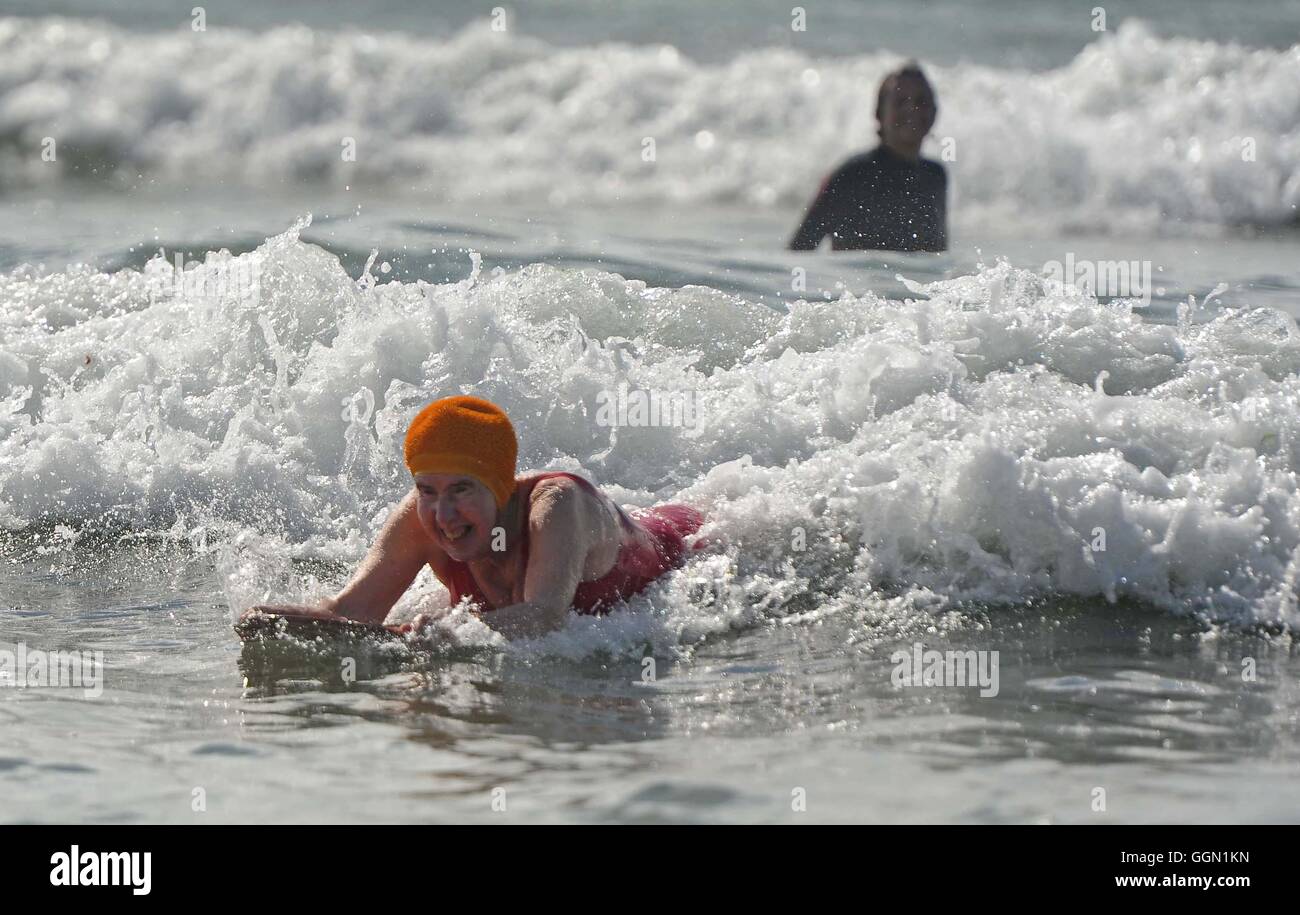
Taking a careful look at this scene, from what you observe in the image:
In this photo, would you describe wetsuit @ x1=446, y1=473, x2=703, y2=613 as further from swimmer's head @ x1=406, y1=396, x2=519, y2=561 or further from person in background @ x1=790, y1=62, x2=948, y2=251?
person in background @ x1=790, y1=62, x2=948, y2=251

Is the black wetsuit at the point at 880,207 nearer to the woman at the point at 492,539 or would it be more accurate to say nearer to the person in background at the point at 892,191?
the person in background at the point at 892,191

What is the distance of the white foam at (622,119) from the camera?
17531mm

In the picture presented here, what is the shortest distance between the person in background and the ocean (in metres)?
0.32

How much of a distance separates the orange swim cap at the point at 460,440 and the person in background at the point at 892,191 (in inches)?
212

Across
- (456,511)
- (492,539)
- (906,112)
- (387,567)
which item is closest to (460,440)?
(456,511)

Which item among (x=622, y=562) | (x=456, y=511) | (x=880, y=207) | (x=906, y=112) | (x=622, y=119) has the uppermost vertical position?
(x=622, y=119)

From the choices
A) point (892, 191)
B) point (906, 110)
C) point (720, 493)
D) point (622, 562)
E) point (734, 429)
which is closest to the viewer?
point (622, 562)

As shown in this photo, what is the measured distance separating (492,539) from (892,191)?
5546 mm

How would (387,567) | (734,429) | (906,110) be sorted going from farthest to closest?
(906,110) < (734,429) < (387,567)

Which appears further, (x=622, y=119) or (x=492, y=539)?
(x=622, y=119)

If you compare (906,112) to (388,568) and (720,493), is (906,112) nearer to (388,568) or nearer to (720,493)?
(720,493)

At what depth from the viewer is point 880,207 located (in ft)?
35.8

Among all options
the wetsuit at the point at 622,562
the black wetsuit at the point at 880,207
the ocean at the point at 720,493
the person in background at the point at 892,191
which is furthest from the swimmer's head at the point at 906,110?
the wetsuit at the point at 622,562

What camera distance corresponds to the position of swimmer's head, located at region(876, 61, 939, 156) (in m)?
10.6
